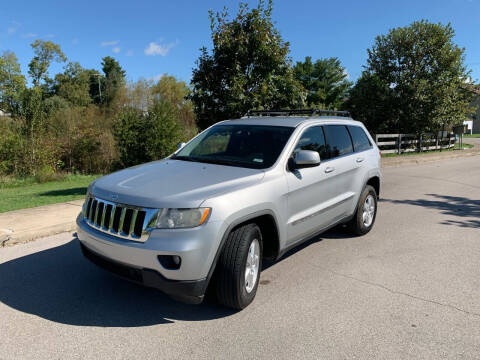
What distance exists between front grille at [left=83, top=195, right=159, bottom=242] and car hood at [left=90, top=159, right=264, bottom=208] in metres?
0.05

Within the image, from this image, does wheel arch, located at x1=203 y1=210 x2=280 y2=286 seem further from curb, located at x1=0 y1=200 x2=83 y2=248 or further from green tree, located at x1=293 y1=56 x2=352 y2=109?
green tree, located at x1=293 y1=56 x2=352 y2=109

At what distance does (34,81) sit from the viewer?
7462 centimetres

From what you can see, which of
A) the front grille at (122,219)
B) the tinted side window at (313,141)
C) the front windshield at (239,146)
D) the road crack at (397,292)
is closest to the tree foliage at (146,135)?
the front windshield at (239,146)

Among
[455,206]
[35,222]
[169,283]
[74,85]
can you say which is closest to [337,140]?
[169,283]

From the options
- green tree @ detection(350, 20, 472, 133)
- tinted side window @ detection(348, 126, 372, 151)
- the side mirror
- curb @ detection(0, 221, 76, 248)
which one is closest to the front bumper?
the side mirror

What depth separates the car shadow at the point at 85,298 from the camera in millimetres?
3367

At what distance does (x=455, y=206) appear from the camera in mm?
7965

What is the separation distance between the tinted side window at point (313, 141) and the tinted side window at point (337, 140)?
128 millimetres

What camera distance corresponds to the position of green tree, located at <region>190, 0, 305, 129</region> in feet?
31.9

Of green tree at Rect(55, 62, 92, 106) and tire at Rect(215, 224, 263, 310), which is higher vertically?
green tree at Rect(55, 62, 92, 106)

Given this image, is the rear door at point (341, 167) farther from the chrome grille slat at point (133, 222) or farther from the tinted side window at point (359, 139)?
the chrome grille slat at point (133, 222)

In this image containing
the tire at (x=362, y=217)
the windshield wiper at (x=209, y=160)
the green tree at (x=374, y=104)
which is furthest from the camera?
the green tree at (x=374, y=104)

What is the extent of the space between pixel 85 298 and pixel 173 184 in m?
1.46

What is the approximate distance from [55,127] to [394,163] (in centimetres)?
1562
